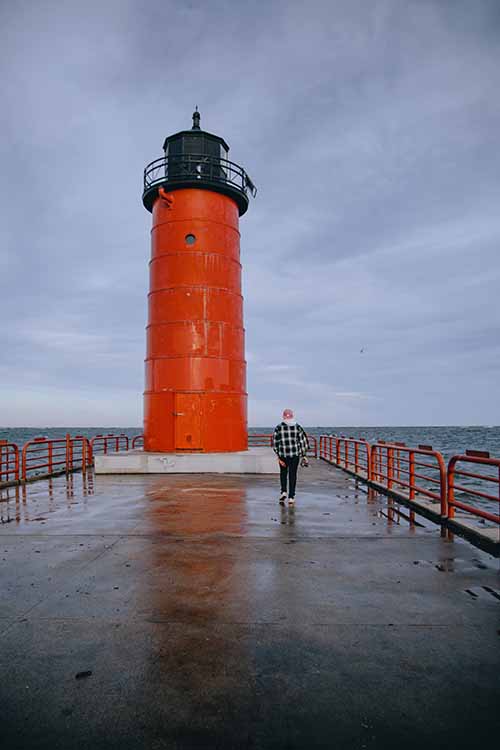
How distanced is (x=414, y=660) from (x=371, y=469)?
9701 millimetres

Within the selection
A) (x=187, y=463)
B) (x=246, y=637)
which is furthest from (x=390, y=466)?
(x=246, y=637)

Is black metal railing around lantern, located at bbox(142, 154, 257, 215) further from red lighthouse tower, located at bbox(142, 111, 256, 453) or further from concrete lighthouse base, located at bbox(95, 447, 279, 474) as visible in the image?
concrete lighthouse base, located at bbox(95, 447, 279, 474)

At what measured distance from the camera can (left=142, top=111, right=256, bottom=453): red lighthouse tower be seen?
15.2 metres

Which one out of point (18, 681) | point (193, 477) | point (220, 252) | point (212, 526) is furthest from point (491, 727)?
point (220, 252)

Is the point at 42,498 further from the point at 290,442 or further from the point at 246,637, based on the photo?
the point at 246,637

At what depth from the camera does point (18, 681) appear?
330cm

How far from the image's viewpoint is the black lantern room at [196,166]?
1574 cm

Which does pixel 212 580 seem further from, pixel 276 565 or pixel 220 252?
pixel 220 252

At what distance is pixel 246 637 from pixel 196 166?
14562mm

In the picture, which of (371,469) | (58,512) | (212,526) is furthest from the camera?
(371,469)

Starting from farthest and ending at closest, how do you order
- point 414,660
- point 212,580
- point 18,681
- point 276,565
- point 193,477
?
1. point 193,477
2. point 276,565
3. point 212,580
4. point 414,660
5. point 18,681

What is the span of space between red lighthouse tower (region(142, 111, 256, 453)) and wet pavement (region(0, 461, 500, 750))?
7339 mm

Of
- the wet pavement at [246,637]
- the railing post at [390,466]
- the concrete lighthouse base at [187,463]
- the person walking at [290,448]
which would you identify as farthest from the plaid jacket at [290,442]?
the concrete lighthouse base at [187,463]

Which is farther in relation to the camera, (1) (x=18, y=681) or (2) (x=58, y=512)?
(2) (x=58, y=512)
